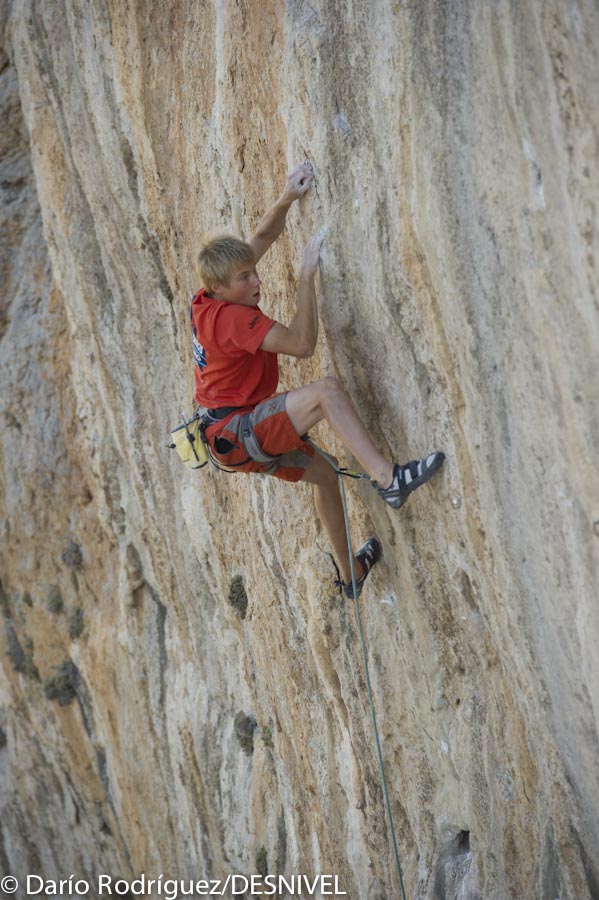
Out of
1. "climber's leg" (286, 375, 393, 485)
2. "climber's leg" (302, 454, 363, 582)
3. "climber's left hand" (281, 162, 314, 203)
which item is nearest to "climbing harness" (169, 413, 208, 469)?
"climber's leg" (302, 454, 363, 582)

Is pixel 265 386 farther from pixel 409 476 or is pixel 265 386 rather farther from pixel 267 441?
pixel 409 476

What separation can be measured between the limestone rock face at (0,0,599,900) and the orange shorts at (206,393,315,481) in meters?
0.43

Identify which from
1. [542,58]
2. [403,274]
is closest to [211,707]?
[403,274]

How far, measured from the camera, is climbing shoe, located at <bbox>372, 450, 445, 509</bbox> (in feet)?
17.0

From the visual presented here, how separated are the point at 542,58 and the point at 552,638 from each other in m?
2.54

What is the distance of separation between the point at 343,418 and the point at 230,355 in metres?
0.76

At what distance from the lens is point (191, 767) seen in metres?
9.57

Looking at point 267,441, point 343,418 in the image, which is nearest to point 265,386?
point 267,441

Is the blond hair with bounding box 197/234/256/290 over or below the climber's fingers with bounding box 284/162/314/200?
below

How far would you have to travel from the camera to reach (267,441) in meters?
5.63

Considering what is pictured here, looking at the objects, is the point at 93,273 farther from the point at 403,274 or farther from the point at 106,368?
the point at 403,274

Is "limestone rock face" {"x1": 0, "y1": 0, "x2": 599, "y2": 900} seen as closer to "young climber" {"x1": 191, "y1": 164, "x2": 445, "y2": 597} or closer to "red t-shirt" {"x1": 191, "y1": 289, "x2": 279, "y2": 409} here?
"young climber" {"x1": 191, "y1": 164, "x2": 445, "y2": 597}

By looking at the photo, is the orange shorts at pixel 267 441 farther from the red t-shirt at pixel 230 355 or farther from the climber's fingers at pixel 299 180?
the climber's fingers at pixel 299 180

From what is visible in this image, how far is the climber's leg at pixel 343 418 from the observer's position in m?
5.28
